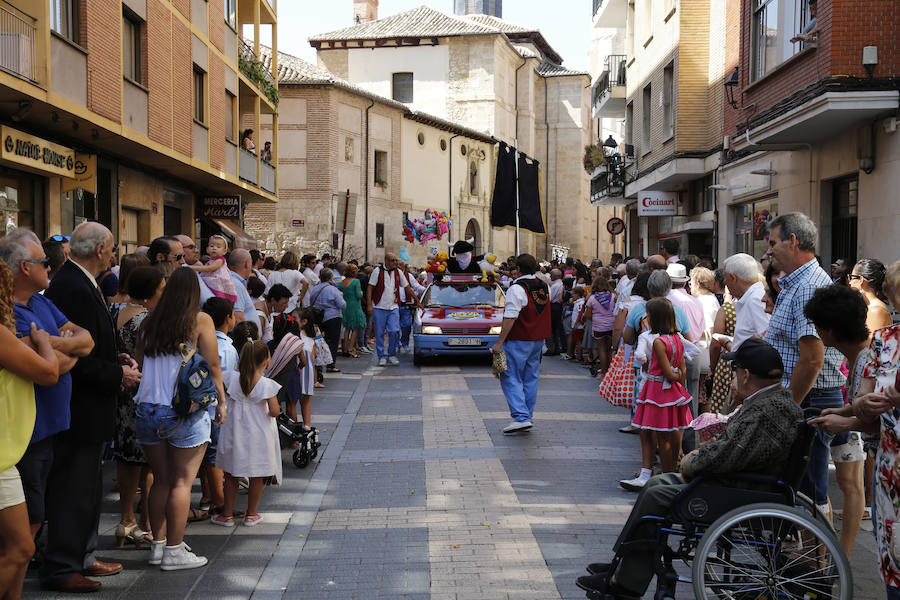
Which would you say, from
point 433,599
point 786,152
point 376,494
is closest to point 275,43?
point 786,152

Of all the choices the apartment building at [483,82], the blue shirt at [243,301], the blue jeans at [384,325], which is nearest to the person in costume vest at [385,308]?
the blue jeans at [384,325]

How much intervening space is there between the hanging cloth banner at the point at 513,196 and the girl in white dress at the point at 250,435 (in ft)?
47.5

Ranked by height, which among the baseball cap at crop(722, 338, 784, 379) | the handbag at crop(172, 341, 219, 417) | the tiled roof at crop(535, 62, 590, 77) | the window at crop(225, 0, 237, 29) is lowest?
the handbag at crop(172, 341, 219, 417)

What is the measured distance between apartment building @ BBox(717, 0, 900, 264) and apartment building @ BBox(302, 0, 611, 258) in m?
37.6

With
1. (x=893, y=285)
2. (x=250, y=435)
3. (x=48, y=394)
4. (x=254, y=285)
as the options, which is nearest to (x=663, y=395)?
(x=250, y=435)

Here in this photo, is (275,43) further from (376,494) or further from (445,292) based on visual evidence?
(376,494)

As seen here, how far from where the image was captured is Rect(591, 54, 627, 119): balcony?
31995mm

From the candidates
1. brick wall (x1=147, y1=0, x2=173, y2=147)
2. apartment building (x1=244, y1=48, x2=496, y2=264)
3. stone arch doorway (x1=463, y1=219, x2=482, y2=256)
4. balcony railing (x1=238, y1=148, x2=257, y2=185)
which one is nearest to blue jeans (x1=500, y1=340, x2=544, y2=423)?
brick wall (x1=147, y1=0, x2=173, y2=147)

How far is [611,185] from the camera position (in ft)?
105

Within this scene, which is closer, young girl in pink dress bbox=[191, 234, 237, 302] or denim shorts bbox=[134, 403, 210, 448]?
denim shorts bbox=[134, 403, 210, 448]

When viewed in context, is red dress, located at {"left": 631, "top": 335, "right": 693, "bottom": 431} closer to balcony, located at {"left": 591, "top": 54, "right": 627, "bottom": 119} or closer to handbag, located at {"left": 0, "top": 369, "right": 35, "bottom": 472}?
handbag, located at {"left": 0, "top": 369, "right": 35, "bottom": 472}

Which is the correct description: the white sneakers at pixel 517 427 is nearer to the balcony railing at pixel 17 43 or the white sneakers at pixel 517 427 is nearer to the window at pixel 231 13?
the balcony railing at pixel 17 43

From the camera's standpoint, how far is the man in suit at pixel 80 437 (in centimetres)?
510

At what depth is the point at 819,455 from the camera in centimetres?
552
